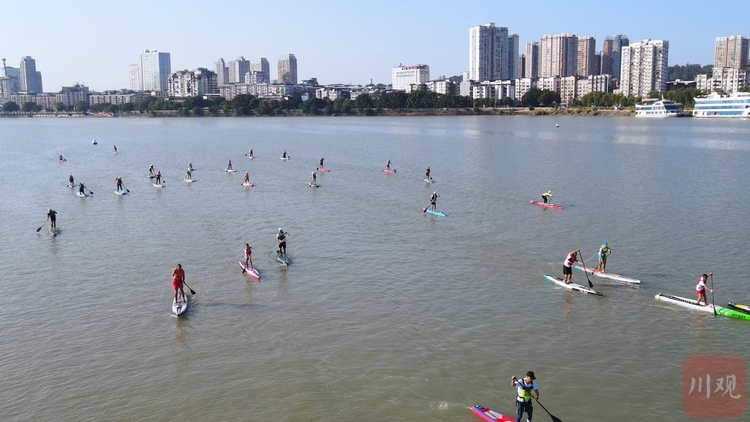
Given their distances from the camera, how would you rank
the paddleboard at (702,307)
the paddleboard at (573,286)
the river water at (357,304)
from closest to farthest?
Result: the river water at (357,304)
the paddleboard at (702,307)
the paddleboard at (573,286)

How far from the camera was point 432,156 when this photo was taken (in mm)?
71812

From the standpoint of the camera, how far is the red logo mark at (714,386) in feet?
46.6

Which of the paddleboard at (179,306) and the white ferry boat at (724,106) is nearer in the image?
the paddleboard at (179,306)

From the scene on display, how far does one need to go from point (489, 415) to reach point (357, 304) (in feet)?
25.3

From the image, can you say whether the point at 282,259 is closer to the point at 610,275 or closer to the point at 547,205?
the point at 610,275

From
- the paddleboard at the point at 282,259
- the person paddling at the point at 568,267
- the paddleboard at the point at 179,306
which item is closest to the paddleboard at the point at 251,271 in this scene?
the paddleboard at the point at 282,259

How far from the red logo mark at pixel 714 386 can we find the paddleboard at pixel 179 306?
1411 cm

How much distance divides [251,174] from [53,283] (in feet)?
111

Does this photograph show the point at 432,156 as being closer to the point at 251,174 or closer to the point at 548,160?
the point at 548,160

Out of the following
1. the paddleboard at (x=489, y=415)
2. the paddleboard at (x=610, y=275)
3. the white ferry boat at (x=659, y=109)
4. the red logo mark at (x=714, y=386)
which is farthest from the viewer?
the white ferry boat at (x=659, y=109)

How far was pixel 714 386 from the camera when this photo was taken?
15266mm

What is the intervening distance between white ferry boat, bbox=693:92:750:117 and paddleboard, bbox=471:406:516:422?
164946 mm

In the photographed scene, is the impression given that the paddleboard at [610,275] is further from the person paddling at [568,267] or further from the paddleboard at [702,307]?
the paddleboard at [702,307]

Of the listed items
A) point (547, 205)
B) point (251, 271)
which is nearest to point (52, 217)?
point (251, 271)
